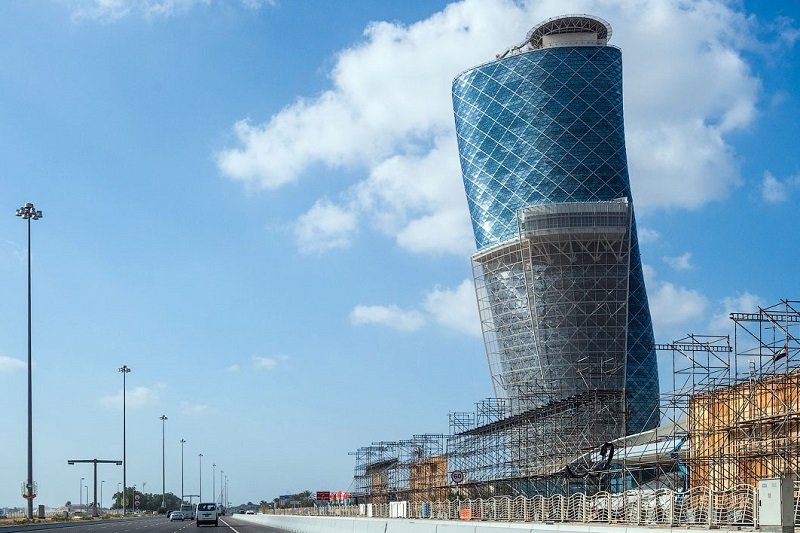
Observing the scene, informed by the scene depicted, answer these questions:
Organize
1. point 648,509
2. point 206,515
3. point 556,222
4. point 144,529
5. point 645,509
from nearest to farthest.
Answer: point 648,509, point 645,509, point 144,529, point 206,515, point 556,222

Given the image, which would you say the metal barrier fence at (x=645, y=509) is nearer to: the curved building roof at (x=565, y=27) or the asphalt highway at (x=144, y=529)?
the asphalt highway at (x=144, y=529)

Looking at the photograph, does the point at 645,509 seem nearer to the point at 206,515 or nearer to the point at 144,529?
the point at 144,529

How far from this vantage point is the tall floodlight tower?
14975 centimetres

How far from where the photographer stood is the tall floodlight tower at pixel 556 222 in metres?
150

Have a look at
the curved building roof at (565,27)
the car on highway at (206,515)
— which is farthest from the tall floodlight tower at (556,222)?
the car on highway at (206,515)

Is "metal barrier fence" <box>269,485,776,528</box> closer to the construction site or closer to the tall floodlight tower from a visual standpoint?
the construction site

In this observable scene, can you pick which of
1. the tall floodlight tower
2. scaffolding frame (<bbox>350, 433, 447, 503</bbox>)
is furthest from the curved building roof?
→ scaffolding frame (<bbox>350, 433, 447, 503</bbox>)

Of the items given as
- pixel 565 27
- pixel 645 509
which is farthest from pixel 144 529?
pixel 565 27

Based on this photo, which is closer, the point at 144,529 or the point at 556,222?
the point at 144,529

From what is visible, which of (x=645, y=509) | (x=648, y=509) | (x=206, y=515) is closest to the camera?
(x=648, y=509)

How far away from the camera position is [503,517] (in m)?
59.7

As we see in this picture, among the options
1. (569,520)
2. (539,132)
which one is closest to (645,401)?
(539,132)

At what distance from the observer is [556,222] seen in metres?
148

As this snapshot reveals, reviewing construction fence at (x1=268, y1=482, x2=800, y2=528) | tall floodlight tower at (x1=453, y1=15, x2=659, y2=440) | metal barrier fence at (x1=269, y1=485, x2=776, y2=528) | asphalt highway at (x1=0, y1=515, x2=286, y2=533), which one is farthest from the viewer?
tall floodlight tower at (x1=453, y1=15, x2=659, y2=440)
